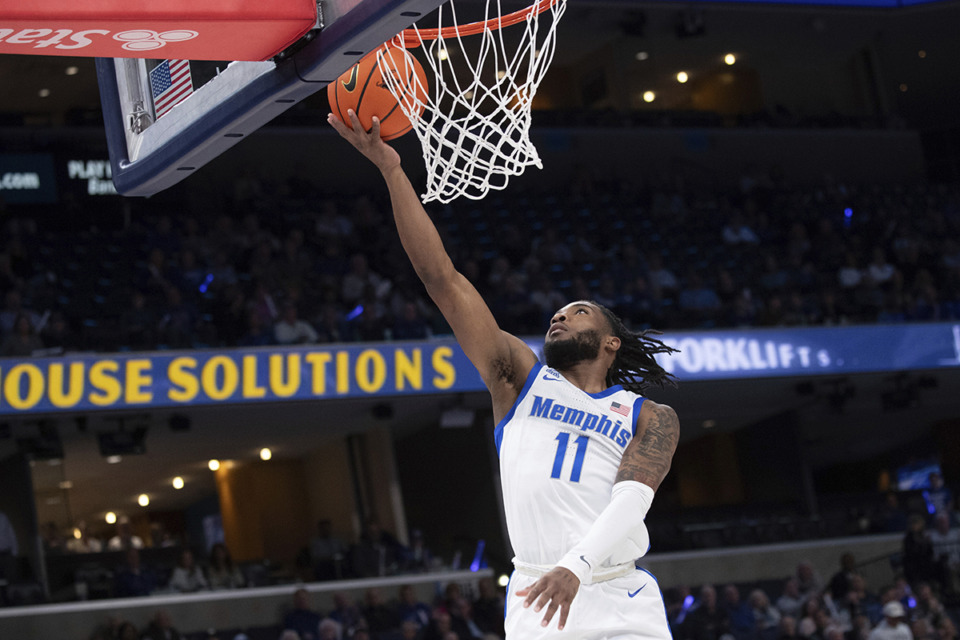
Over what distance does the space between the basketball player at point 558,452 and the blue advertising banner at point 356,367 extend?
8.54m

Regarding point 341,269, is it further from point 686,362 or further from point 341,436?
point 686,362

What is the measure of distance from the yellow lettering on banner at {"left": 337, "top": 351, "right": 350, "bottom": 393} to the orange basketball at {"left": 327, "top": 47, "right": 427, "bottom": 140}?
8.65 meters

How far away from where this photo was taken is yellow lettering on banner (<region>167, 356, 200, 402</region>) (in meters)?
11.7

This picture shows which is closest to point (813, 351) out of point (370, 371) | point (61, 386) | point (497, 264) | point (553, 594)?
point (497, 264)

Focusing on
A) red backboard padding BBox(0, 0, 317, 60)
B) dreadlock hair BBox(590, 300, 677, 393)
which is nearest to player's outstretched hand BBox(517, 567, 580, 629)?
dreadlock hair BBox(590, 300, 677, 393)

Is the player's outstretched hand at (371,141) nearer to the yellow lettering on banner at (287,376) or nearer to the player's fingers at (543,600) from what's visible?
the player's fingers at (543,600)

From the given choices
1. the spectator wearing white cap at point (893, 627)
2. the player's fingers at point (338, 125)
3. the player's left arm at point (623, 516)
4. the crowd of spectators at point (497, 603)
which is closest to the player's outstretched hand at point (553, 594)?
the player's left arm at point (623, 516)

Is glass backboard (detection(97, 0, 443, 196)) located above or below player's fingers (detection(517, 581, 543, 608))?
Answer: above

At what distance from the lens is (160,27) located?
124 inches

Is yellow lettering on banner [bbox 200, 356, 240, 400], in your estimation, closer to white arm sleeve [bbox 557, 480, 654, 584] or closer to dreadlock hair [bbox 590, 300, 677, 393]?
dreadlock hair [bbox 590, 300, 677, 393]

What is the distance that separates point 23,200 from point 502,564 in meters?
8.02

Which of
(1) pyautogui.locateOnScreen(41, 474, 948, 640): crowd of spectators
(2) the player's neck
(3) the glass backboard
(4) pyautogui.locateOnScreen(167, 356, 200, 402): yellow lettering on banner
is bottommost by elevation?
(1) pyautogui.locateOnScreen(41, 474, 948, 640): crowd of spectators

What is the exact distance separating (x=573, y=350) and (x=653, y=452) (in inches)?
17.3

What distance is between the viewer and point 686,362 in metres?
13.8
